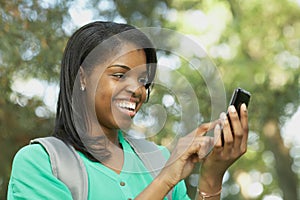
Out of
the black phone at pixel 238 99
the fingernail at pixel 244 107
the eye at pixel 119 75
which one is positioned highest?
the black phone at pixel 238 99

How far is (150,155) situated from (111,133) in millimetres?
142

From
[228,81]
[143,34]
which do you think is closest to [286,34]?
[228,81]

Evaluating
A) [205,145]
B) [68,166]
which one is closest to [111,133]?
[68,166]

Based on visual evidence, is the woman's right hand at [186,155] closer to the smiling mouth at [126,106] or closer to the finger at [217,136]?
the finger at [217,136]

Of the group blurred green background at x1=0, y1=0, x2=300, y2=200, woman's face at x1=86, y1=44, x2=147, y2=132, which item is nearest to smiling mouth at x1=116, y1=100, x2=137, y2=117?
woman's face at x1=86, y1=44, x2=147, y2=132

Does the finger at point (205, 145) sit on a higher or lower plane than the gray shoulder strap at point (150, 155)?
higher

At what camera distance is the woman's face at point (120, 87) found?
75.3 inches

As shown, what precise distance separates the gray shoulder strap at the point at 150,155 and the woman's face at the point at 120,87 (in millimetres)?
157

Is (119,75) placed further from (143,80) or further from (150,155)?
(150,155)

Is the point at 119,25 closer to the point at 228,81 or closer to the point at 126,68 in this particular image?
the point at 126,68

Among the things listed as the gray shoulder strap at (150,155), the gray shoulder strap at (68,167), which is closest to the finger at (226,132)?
the gray shoulder strap at (150,155)

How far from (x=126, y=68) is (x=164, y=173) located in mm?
328

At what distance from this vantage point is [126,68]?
192cm

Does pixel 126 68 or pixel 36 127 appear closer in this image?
pixel 126 68
